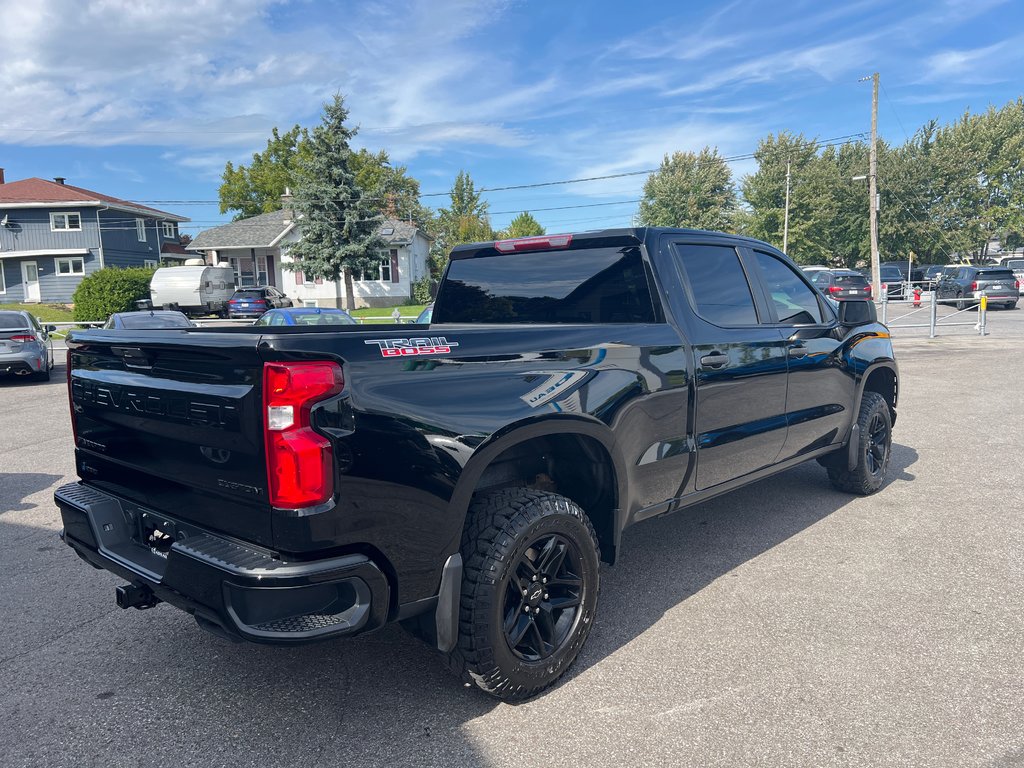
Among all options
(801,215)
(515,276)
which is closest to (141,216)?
(801,215)

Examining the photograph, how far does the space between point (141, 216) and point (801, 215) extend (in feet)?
146

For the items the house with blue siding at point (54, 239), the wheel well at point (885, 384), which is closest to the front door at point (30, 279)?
the house with blue siding at point (54, 239)

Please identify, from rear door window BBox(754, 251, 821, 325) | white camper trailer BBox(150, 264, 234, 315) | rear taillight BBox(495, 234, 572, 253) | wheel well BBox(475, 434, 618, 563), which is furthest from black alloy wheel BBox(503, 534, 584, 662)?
white camper trailer BBox(150, 264, 234, 315)

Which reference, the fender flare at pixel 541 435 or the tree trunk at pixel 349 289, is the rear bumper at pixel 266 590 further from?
the tree trunk at pixel 349 289

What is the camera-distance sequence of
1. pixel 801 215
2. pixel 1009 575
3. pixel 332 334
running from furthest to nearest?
Result: 1. pixel 801 215
2. pixel 1009 575
3. pixel 332 334

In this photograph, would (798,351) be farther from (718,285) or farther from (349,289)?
(349,289)

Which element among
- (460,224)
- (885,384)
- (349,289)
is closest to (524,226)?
(460,224)

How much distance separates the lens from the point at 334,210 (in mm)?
35969

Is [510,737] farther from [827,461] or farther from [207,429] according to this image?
[827,461]

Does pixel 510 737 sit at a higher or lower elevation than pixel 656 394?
lower

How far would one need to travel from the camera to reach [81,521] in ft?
10.4

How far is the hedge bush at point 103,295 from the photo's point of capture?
3209 cm

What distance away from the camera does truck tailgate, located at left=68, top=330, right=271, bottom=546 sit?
2486 millimetres

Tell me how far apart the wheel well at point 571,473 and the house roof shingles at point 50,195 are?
45562 mm
